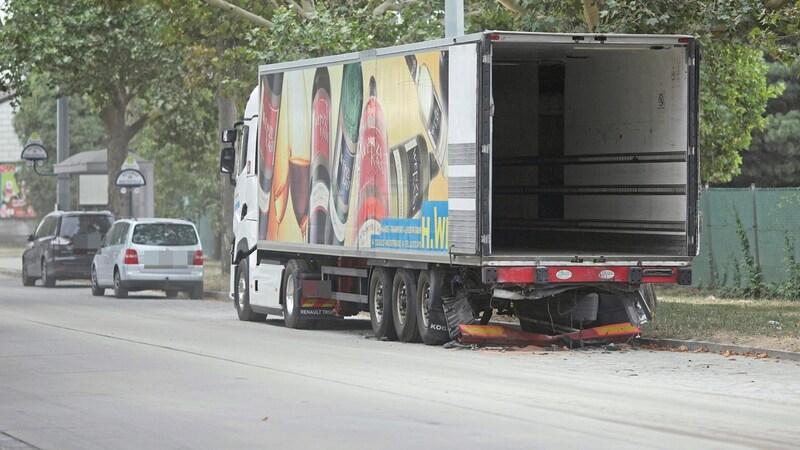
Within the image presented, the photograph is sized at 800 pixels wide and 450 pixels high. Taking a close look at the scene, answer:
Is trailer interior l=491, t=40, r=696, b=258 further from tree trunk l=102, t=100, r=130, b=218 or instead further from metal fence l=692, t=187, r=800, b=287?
tree trunk l=102, t=100, r=130, b=218

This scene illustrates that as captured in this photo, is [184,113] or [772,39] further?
[184,113]

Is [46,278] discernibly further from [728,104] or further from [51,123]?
[51,123]

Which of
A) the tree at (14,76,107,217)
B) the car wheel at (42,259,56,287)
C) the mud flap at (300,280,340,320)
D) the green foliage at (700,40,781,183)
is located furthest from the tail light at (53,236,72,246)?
the tree at (14,76,107,217)

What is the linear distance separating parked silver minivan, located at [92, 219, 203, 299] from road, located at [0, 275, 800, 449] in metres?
10.5

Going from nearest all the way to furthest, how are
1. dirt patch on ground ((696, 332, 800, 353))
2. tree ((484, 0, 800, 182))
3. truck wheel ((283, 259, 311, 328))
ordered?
dirt patch on ground ((696, 332, 800, 353)), tree ((484, 0, 800, 182)), truck wheel ((283, 259, 311, 328))

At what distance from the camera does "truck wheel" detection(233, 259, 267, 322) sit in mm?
25406

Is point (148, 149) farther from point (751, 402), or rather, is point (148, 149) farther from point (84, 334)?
point (751, 402)

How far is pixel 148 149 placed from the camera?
2312 inches

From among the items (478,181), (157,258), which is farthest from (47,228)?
(478,181)

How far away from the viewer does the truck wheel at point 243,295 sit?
25.4 m

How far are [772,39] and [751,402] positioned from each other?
28.1ft

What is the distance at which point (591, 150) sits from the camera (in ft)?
70.8

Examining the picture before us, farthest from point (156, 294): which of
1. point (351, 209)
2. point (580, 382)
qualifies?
point (580, 382)

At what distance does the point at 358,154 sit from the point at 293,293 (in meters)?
3.16
